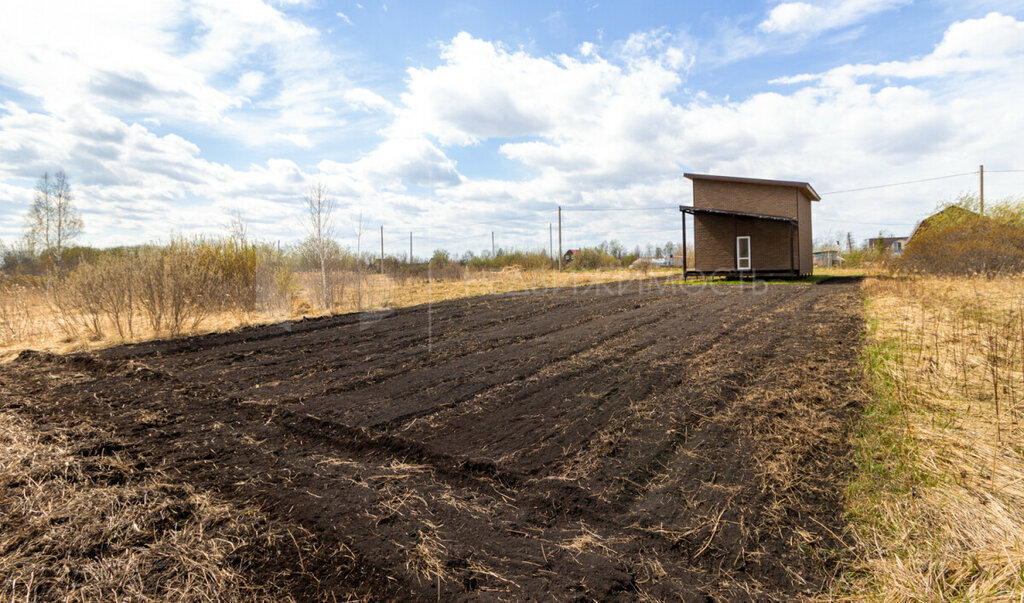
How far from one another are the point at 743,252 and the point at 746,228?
42.7 inches

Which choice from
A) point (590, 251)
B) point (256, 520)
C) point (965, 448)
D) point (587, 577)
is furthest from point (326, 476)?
point (590, 251)

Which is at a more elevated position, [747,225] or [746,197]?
[746,197]

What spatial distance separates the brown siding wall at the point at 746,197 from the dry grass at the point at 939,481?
15234mm

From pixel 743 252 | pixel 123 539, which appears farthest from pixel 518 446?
pixel 743 252

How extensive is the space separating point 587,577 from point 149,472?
332 centimetres

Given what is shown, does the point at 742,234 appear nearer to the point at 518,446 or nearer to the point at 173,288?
the point at 518,446

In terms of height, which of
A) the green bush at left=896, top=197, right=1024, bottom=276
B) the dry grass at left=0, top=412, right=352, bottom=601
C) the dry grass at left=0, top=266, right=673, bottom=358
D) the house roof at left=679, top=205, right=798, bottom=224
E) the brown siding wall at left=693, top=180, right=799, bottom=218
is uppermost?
the brown siding wall at left=693, top=180, right=799, bottom=218

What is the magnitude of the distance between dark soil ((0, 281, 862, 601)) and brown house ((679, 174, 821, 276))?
13192 mm

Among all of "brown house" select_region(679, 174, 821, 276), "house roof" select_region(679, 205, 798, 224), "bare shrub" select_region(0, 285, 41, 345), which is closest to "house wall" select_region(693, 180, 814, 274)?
"brown house" select_region(679, 174, 821, 276)

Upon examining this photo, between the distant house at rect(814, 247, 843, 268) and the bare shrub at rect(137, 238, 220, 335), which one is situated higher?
the distant house at rect(814, 247, 843, 268)

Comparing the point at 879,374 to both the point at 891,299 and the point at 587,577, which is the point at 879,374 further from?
the point at 891,299

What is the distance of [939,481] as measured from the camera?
3.03m

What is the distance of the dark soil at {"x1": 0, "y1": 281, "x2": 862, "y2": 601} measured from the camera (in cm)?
238

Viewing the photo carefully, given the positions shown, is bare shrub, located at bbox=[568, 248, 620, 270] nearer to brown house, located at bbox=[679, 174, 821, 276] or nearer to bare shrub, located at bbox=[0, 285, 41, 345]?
brown house, located at bbox=[679, 174, 821, 276]
